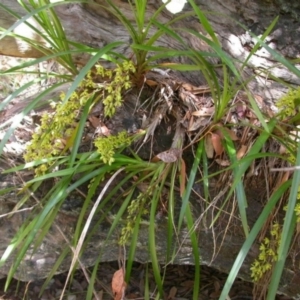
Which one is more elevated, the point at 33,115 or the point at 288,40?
the point at 288,40

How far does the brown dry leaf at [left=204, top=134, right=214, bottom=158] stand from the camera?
1381 mm

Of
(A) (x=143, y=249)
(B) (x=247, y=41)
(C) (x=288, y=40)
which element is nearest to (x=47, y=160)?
(A) (x=143, y=249)

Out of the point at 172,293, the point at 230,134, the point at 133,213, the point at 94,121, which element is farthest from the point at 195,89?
the point at 172,293

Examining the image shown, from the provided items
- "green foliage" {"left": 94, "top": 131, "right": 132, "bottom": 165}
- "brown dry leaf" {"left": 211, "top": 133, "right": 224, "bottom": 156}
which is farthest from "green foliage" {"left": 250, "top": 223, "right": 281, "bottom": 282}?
"green foliage" {"left": 94, "top": 131, "right": 132, "bottom": 165}

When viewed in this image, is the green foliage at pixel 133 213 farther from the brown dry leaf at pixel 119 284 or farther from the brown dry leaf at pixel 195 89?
the brown dry leaf at pixel 195 89

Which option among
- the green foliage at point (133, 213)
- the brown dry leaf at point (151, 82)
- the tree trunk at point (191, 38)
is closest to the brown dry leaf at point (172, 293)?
the tree trunk at point (191, 38)

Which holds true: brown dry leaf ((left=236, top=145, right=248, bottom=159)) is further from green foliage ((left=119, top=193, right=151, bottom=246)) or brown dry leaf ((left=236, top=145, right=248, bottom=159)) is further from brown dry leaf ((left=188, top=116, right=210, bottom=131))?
green foliage ((left=119, top=193, right=151, bottom=246))

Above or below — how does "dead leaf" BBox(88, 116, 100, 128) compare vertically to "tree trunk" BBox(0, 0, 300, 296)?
below

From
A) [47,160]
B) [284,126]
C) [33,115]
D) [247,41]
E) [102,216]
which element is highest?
[247,41]

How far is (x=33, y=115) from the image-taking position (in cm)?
154

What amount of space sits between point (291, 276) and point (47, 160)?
33.9 inches

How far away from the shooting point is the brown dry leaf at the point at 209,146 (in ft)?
4.53

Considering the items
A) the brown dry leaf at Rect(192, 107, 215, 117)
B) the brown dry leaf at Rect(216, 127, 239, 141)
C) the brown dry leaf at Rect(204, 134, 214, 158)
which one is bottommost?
the brown dry leaf at Rect(204, 134, 214, 158)

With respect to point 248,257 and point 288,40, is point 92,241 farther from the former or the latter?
point 288,40
